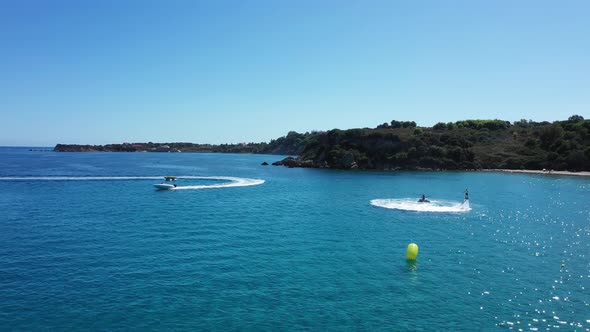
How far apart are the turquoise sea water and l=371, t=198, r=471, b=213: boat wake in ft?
8.21

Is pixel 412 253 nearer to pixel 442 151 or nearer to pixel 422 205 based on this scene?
pixel 422 205

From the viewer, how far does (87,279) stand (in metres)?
28.6

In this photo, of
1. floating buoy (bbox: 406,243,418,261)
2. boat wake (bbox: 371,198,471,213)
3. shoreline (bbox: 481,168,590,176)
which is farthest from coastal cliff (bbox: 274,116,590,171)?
floating buoy (bbox: 406,243,418,261)

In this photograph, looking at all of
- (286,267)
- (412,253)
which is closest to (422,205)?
(412,253)

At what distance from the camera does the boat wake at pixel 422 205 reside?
61200mm

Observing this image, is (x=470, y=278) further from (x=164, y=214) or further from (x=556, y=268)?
(x=164, y=214)

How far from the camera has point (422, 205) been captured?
6419cm

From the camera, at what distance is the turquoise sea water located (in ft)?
76.3

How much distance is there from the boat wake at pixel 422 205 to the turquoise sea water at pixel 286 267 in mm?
2504

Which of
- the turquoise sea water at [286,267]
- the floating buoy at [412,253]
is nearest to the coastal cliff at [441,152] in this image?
the turquoise sea water at [286,267]

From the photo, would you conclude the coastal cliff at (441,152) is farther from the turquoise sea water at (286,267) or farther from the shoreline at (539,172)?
the turquoise sea water at (286,267)

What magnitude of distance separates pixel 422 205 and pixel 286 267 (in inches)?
1498

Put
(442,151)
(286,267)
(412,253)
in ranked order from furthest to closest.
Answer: (442,151), (412,253), (286,267)

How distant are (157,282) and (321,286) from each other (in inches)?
443
